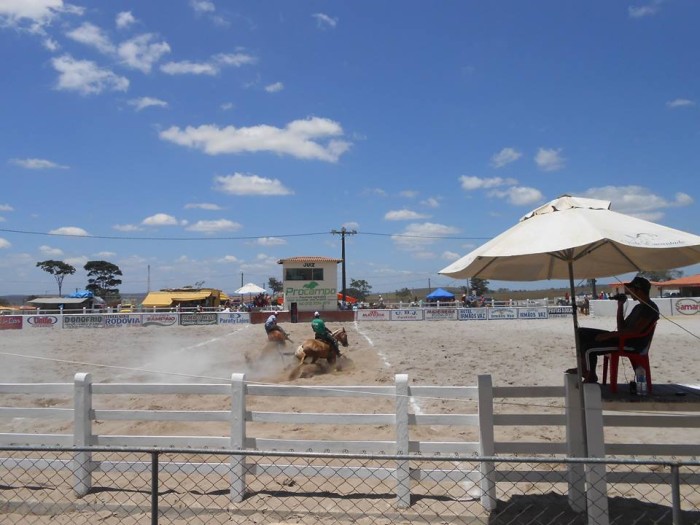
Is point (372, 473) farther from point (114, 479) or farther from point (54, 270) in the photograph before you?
point (54, 270)

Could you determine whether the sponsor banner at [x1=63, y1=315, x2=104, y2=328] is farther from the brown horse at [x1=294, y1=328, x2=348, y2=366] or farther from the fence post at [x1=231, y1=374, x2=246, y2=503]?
the fence post at [x1=231, y1=374, x2=246, y2=503]

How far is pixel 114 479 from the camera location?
5844 mm

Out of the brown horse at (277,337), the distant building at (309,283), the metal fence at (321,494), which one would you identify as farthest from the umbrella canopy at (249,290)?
the metal fence at (321,494)

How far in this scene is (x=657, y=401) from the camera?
4.23 m

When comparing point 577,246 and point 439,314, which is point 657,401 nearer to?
point 577,246

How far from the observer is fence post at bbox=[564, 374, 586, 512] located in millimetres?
4871

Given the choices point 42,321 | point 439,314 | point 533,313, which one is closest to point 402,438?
point 439,314

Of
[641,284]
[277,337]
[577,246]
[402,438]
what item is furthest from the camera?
[277,337]

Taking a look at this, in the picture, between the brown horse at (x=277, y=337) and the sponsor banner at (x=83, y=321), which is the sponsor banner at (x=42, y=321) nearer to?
the sponsor banner at (x=83, y=321)

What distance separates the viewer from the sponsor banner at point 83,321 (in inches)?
1235

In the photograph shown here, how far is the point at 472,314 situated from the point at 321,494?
29.2 meters

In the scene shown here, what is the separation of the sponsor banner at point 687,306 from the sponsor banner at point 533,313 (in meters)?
6.93

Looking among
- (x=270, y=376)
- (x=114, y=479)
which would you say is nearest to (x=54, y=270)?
(x=270, y=376)

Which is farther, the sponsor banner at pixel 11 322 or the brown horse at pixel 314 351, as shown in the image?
the sponsor banner at pixel 11 322
